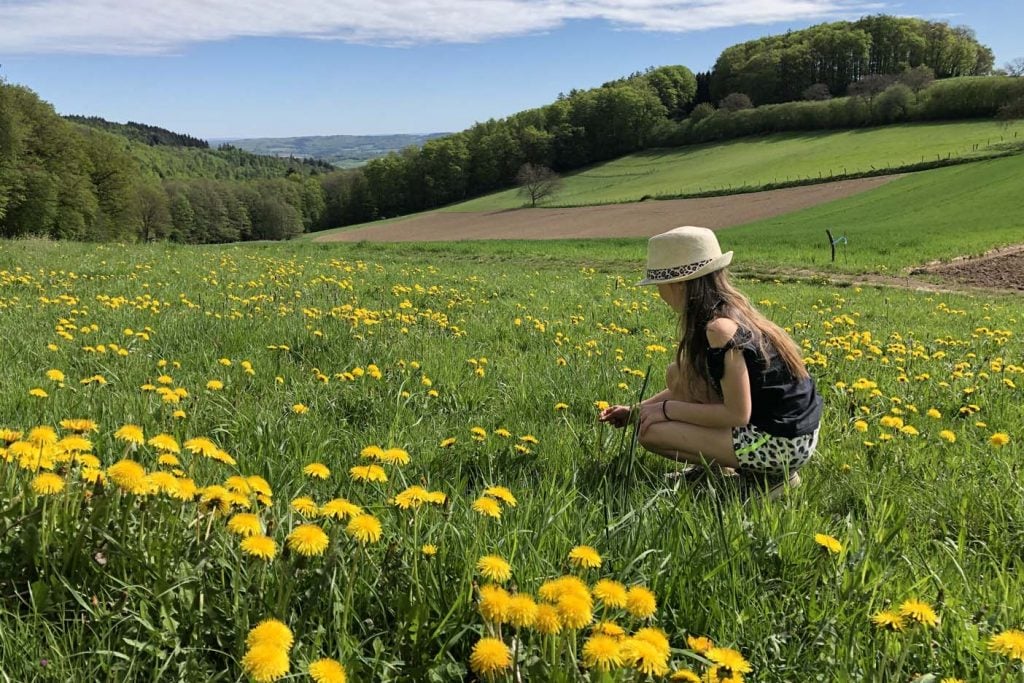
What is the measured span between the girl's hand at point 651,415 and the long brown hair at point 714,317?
280 mm

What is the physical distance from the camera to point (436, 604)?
1.73 meters

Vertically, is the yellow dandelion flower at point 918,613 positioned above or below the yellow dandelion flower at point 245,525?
below

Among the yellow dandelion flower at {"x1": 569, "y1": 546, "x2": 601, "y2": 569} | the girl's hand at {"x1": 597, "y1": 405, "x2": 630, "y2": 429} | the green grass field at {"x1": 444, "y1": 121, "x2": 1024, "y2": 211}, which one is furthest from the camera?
the green grass field at {"x1": 444, "y1": 121, "x2": 1024, "y2": 211}

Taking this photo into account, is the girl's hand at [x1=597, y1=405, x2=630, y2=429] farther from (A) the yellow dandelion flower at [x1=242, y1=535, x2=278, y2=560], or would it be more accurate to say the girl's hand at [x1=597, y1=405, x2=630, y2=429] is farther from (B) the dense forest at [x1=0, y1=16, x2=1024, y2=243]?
(B) the dense forest at [x1=0, y1=16, x2=1024, y2=243]

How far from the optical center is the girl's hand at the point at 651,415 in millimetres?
3389

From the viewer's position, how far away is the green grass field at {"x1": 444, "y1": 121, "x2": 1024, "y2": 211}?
55062 millimetres

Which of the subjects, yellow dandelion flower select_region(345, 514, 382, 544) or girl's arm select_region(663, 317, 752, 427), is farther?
girl's arm select_region(663, 317, 752, 427)

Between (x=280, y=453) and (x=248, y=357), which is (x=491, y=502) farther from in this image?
(x=248, y=357)

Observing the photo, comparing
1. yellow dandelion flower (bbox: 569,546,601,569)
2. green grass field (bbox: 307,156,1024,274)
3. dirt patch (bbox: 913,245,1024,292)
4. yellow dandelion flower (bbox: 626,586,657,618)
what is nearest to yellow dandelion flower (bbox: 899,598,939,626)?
yellow dandelion flower (bbox: 626,586,657,618)

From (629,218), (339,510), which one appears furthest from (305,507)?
(629,218)

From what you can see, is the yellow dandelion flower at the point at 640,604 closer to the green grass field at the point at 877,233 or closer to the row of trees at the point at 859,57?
the green grass field at the point at 877,233

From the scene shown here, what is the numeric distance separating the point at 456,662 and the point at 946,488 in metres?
2.68

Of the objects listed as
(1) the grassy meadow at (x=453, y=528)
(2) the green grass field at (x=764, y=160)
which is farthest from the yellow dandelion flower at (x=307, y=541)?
(2) the green grass field at (x=764, y=160)

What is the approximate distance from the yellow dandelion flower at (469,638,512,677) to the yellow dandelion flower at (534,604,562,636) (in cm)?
10
